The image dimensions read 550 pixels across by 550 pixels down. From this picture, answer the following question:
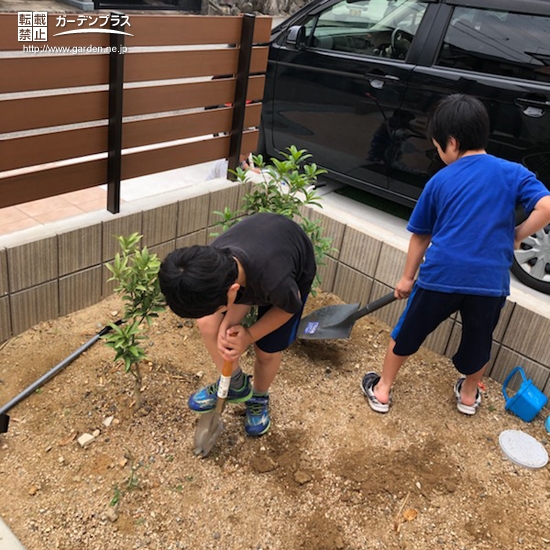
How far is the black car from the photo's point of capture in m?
3.94

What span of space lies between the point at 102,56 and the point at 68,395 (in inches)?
64.2

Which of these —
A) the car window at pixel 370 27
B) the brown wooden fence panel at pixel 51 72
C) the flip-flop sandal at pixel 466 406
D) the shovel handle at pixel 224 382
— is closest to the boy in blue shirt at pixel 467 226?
the flip-flop sandal at pixel 466 406

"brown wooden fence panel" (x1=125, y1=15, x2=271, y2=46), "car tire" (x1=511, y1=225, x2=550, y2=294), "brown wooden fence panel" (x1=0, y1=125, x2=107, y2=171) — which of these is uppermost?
"brown wooden fence panel" (x1=125, y1=15, x2=271, y2=46)

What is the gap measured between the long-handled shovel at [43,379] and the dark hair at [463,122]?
1.64 meters

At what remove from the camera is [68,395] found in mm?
2643

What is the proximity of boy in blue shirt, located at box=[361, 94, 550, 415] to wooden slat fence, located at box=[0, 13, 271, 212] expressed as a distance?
1515 mm

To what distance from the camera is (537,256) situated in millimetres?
3965

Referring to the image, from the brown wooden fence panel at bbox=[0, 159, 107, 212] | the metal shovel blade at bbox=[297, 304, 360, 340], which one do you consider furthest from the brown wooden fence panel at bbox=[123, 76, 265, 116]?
the metal shovel blade at bbox=[297, 304, 360, 340]

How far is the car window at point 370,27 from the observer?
448cm

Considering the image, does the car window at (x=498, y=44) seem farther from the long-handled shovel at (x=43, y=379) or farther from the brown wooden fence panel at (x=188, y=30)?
the long-handled shovel at (x=43, y=379)

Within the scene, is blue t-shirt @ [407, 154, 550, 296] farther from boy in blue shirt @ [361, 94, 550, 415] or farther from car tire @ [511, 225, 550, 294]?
car tire @ [511, 225, 550, 294]

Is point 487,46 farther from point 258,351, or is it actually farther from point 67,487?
point 67,487

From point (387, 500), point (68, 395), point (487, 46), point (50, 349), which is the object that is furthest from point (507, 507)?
point (487, 46)

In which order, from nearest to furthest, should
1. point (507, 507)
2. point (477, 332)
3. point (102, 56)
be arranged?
point (507, 507), point (477, 332), point (102, 56)
